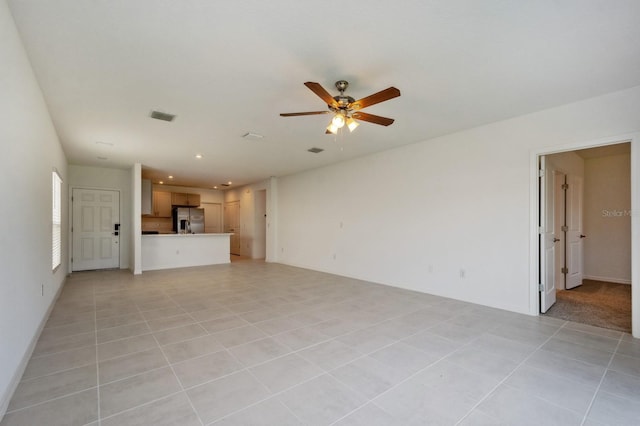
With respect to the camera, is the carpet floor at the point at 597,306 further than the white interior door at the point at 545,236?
No

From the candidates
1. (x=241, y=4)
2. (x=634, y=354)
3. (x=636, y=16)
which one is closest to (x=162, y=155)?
(x=241, y=4)

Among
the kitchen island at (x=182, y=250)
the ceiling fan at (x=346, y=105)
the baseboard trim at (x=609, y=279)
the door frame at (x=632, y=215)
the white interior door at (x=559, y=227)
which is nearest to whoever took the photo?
the ceiling fan at (x=346, y=105)

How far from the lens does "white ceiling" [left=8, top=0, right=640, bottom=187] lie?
1906mm

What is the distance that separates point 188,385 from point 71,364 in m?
1.12

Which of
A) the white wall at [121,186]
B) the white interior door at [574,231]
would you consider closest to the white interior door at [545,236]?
the white interior door at [574,231]

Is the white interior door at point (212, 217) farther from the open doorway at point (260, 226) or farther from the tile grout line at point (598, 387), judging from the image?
the tile grout line at point (598, 387)

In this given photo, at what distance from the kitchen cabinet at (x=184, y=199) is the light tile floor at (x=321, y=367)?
246 inches

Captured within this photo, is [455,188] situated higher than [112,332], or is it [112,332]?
[455,188]

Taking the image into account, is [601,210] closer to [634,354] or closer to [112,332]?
[634,354]

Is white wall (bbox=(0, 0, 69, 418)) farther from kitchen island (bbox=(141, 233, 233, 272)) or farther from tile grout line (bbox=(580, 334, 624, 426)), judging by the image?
kitchen island (bbox=(141, 233, 233, 272))

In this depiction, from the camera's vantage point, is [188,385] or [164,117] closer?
[188,385]

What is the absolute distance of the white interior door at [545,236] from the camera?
142 inches

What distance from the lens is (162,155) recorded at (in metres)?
5.76

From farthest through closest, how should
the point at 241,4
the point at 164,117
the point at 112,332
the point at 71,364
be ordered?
1. the point at 164,117
2. the point at 112,332
3. the point at 71,364
4. the point at 241,4
